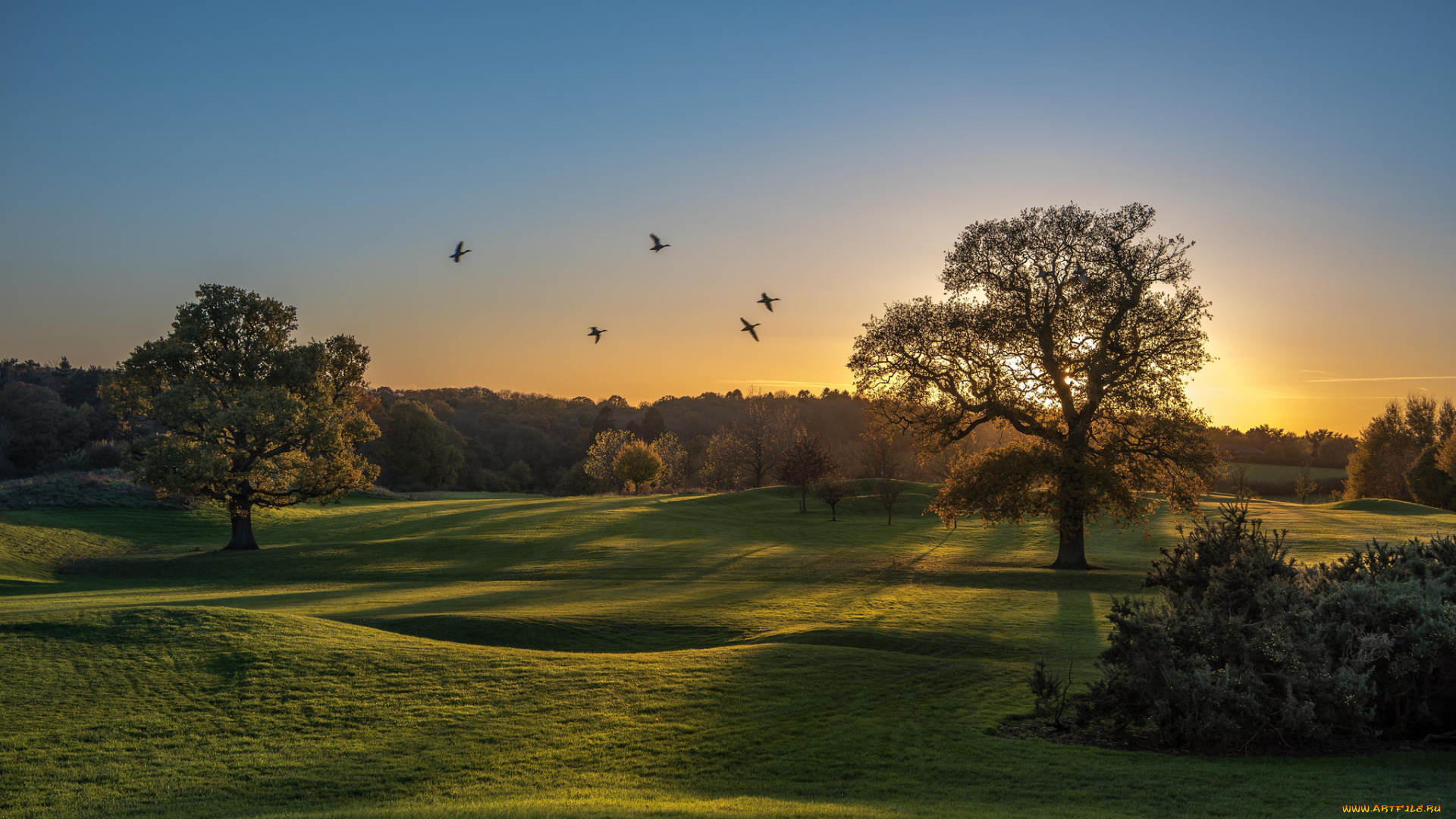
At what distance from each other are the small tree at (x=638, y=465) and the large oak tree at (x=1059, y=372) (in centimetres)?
4911

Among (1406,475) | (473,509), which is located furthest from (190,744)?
(1406,475)

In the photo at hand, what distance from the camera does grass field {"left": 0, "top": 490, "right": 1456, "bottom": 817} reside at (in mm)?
9469

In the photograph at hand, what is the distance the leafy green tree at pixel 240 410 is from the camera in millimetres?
36938

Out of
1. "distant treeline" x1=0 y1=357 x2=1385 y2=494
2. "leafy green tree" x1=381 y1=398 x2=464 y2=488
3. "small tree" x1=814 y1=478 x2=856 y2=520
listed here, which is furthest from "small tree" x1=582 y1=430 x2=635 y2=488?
"small tree" x1=814 y1=478 x2=856 y2=520

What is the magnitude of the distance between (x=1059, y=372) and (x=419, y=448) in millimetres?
87758

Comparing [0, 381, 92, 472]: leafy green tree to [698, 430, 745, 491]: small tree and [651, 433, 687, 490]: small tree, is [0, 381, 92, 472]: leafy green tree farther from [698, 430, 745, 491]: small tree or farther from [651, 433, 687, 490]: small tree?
[698, 430, 745, 491]: small tree

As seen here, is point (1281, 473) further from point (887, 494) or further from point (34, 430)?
point (34, 430)

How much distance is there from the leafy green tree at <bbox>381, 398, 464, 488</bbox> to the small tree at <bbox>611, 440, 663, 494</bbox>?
1318 inches

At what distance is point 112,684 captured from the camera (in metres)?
12.8

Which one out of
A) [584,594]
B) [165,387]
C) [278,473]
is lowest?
[584,594]

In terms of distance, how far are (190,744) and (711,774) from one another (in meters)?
6.68

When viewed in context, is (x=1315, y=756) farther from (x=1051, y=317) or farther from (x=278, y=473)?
(x=278, y=473)

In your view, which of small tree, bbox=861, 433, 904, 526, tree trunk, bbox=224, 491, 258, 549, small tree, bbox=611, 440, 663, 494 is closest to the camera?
tree trunk, bbox=224, 491, 258, 549

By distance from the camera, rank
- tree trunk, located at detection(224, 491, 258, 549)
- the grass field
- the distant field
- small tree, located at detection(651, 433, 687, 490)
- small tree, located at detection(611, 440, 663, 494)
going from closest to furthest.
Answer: the grass field < tree trunk, located at detection(224, 491, 258, 549) < small tree, located at detection(611, 440, 663, 494) < small tree, located at detection(651, 433, 687, 490) < the distant field
